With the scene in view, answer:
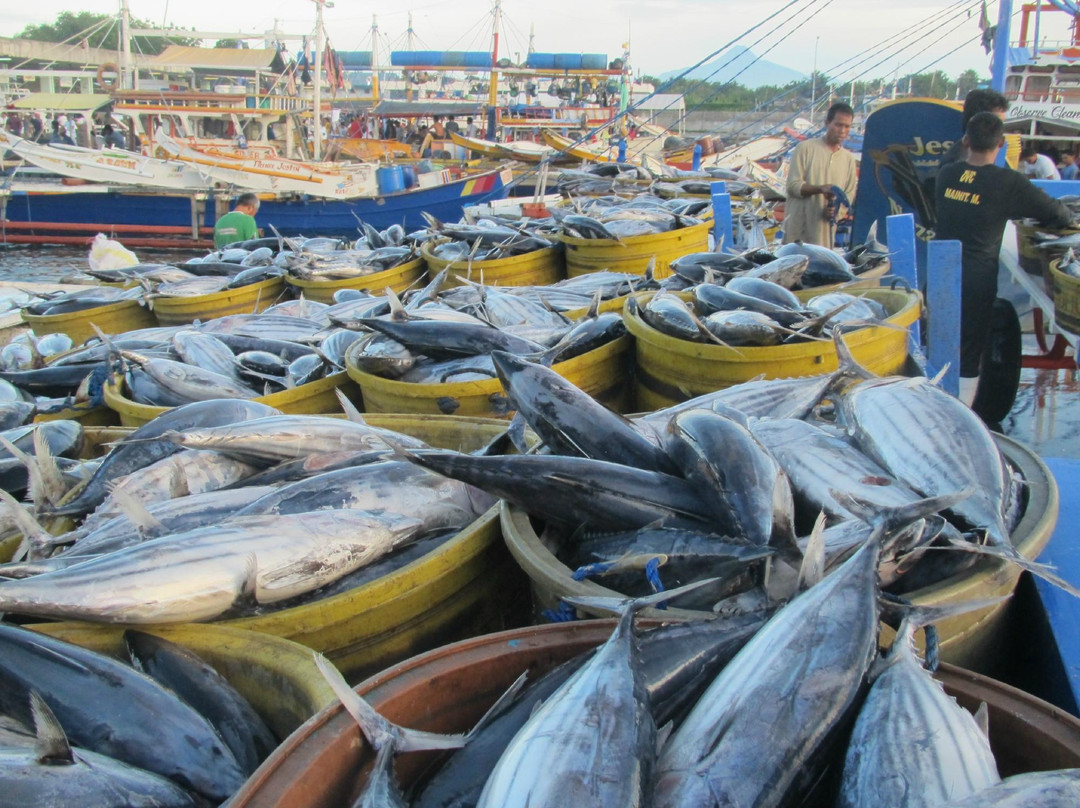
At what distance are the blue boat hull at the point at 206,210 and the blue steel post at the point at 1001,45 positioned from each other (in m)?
12.3

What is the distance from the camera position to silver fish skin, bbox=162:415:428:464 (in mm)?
2434

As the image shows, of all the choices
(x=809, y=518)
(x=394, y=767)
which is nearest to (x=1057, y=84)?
(x=809, y=518)

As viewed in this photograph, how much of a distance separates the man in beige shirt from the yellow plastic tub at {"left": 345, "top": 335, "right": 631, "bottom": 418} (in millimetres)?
3594

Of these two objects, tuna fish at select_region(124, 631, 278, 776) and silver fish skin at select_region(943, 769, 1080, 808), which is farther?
tuna fish at select_region(124, 631, 278, 776)

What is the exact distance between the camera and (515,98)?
131 ft

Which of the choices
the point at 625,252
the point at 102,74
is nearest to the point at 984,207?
the point at 625,252

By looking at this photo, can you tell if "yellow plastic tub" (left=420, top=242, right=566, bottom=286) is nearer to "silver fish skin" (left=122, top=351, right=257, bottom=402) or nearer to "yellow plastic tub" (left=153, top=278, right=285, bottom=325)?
"yellow plastic tub" (left=153, top=278, right=285, bottom=325)

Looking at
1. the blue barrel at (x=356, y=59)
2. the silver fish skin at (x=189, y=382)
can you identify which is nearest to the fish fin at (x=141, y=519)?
the silver fish skin at (x=189, y=382)

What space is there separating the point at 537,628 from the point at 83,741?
34.9 inches

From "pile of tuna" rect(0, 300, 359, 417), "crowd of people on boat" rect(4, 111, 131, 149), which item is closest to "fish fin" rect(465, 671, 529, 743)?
"pile of tuna" rect(0, 300, 359, 417)

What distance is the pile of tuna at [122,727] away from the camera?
126 cm

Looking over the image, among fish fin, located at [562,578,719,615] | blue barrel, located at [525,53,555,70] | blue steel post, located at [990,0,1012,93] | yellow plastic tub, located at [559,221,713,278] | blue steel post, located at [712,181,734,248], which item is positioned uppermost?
blue barrel, located at [525,53,555,70]

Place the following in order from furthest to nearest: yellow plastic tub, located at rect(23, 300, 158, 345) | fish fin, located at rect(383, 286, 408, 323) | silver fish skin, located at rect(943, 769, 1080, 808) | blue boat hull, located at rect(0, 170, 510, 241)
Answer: blue boat hull, located at rect(0, 170, 510, 241) < yellow plastic tub, located at rect(23, 300, 158, 345) < fish fin, located at rect(383, 286, 408, 323) < silver fish skin, located at rect(943, 769, 1080, 808)

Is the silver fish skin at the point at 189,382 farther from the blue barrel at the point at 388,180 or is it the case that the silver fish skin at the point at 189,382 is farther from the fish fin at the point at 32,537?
the blue barrel at the point at 388,180
